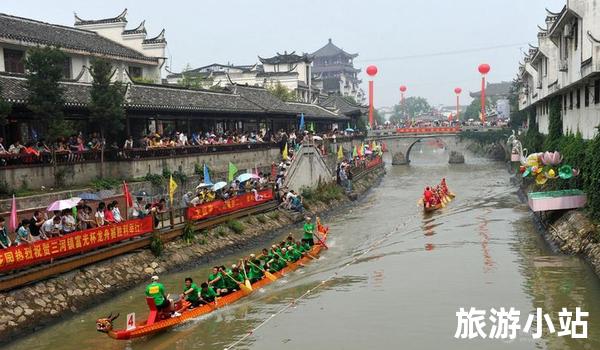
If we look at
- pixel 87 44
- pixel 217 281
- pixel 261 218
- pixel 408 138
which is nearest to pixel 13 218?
pixel 217 281

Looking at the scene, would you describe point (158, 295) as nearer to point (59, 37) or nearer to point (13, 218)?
point (13, 218)

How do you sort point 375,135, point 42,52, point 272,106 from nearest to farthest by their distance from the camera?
1. point 42,52
2. point 272,106
3. point 375,135

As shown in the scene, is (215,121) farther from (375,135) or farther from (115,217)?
(375,135)

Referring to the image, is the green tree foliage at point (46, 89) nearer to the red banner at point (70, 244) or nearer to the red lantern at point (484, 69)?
the red banner at point (70, 244)

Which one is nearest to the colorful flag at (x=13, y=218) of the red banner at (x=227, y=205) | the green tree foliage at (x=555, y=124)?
the red banner at (x=227, y=205)

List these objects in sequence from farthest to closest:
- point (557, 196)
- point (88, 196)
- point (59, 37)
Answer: point (59, 37), point (557, 196), point (88, 196)

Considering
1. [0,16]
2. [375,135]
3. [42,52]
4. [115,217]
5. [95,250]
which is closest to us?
[95,250]

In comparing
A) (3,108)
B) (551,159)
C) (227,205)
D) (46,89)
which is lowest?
(227,205)

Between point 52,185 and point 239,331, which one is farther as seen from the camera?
point 52,185

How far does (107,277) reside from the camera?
21297 mm

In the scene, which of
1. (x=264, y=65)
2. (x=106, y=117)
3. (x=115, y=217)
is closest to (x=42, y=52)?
(x=106, y=117)

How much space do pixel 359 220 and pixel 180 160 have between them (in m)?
11.5

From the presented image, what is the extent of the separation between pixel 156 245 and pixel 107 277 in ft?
10.0

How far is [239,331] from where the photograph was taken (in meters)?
17.9
